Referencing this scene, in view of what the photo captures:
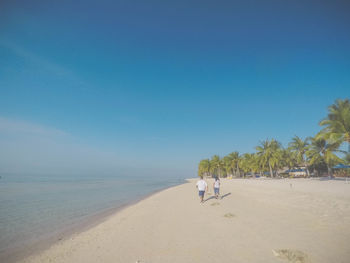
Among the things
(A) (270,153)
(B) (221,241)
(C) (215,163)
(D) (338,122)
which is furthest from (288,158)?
(B) (221,241)

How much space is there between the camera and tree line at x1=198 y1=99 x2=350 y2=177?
2230cm

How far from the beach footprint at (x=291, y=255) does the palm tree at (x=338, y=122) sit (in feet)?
80.5

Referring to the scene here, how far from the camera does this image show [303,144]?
4584 centimetres

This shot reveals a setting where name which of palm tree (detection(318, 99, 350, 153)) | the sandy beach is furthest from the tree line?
→ the sandy beach

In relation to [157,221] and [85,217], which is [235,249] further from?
[85,217]

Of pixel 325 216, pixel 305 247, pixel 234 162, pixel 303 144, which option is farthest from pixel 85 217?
pixel 234 162

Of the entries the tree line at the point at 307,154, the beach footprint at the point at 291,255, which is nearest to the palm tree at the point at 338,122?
the tree line at the point at 307,154

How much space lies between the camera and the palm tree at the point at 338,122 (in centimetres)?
2158

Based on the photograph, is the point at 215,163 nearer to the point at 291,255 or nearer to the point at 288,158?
the point at 288,158

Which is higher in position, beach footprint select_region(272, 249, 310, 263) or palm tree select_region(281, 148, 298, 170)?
palm tree select_region(281, 148, 298, 170)

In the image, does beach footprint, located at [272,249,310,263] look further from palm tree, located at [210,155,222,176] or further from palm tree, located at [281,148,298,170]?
palm tree, located at [210,155,222,176]

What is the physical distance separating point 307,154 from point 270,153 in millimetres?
10852

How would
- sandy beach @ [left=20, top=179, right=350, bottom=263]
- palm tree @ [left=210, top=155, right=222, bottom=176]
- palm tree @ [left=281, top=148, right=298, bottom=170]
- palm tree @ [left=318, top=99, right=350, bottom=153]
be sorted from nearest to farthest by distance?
sandy beach @ [left=20, top=179, right=350, bottom=263] → palm tree @ [left=318, top=99, right=350, bottom=153] → palm tree @ [left=281, top=148, right=298, bottom=170] → palm tree @ [left=210, top=155, right=222, bottom=176]

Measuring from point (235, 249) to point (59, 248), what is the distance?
5.90 meters
